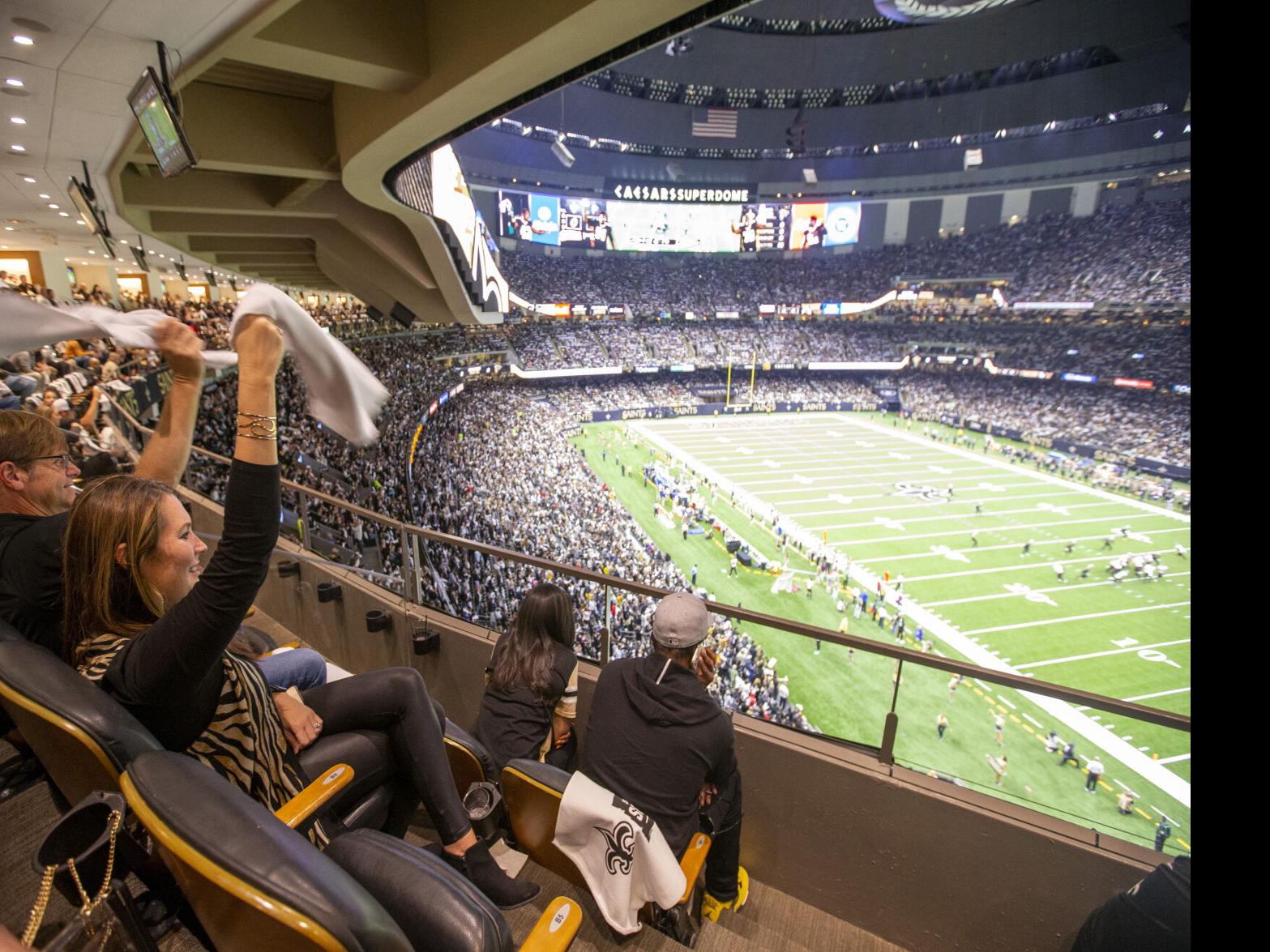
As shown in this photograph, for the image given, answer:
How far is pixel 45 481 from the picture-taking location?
2250mm

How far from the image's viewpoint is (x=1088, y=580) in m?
18.0

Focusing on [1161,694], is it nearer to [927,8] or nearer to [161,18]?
[161,18]

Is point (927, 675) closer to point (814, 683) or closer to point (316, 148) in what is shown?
point (814, 683)

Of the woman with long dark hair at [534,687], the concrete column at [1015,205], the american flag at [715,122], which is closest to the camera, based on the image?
the woman with long dark hair at [534,687]

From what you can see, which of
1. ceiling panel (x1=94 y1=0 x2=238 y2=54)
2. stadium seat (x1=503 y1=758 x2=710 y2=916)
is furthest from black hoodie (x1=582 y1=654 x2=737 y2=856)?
ceiling panel (x1=94 y1=0 x2=238 y2=54)

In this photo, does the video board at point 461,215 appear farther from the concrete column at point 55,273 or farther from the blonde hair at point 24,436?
the concrete column at point 55,273

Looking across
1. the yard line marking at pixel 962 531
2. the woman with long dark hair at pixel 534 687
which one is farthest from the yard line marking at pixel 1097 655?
the woman with long dark hair at pixel 534 687

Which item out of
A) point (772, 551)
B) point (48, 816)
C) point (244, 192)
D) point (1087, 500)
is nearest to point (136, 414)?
point (244, 192)

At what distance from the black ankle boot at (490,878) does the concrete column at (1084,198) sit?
58.3m

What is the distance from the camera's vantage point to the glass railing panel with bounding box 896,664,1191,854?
221 centimetres

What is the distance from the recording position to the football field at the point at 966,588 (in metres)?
3.74

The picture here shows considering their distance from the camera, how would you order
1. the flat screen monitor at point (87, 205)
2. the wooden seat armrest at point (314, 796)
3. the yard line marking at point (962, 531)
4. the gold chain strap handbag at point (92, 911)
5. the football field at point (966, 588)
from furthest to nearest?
1. the yard line marking at point (962, 531)
2. the flat screen monitor at point (87, 205)
3. the football field at point (966, 588)
4. the wooden seat armrest at point (314, 796)
5. the gold chain strap handbag at point (92, 911)

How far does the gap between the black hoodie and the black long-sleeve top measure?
1285 mm

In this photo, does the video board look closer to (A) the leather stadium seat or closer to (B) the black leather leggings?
(B) the black leather leggings
